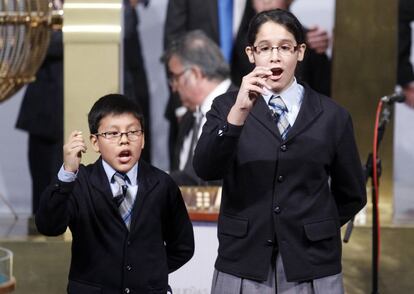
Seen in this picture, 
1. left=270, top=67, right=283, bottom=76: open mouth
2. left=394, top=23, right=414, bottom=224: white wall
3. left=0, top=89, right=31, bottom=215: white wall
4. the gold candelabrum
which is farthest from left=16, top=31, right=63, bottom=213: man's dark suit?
left=270, top=67, right=283, bottom=76: open mouth

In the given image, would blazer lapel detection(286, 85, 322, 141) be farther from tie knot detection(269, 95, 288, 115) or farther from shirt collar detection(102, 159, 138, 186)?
shirt collar detection(102, 159, 138, 186)

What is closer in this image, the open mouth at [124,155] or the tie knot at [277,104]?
the tie knot at [277,104]

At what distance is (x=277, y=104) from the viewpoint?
3.51m

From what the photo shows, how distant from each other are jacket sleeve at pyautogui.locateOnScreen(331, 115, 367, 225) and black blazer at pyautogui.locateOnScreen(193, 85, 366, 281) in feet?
0.09

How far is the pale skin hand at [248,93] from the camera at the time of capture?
3264 mm

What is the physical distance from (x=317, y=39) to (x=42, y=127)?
1.95 metres

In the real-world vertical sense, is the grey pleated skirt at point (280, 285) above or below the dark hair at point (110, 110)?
below

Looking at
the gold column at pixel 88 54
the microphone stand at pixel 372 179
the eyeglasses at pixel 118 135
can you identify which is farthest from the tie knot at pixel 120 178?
the gold column at pixel 88 54

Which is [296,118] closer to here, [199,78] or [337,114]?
[337,114]

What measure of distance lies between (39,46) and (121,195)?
2815mm

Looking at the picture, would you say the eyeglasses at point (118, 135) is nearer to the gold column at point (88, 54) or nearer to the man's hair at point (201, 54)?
the gold column at point (88, 54)

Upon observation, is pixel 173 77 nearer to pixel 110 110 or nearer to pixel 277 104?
pixel 110 110

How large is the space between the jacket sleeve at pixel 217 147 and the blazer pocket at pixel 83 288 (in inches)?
20.4

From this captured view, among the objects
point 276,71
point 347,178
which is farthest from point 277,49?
point 347,178
